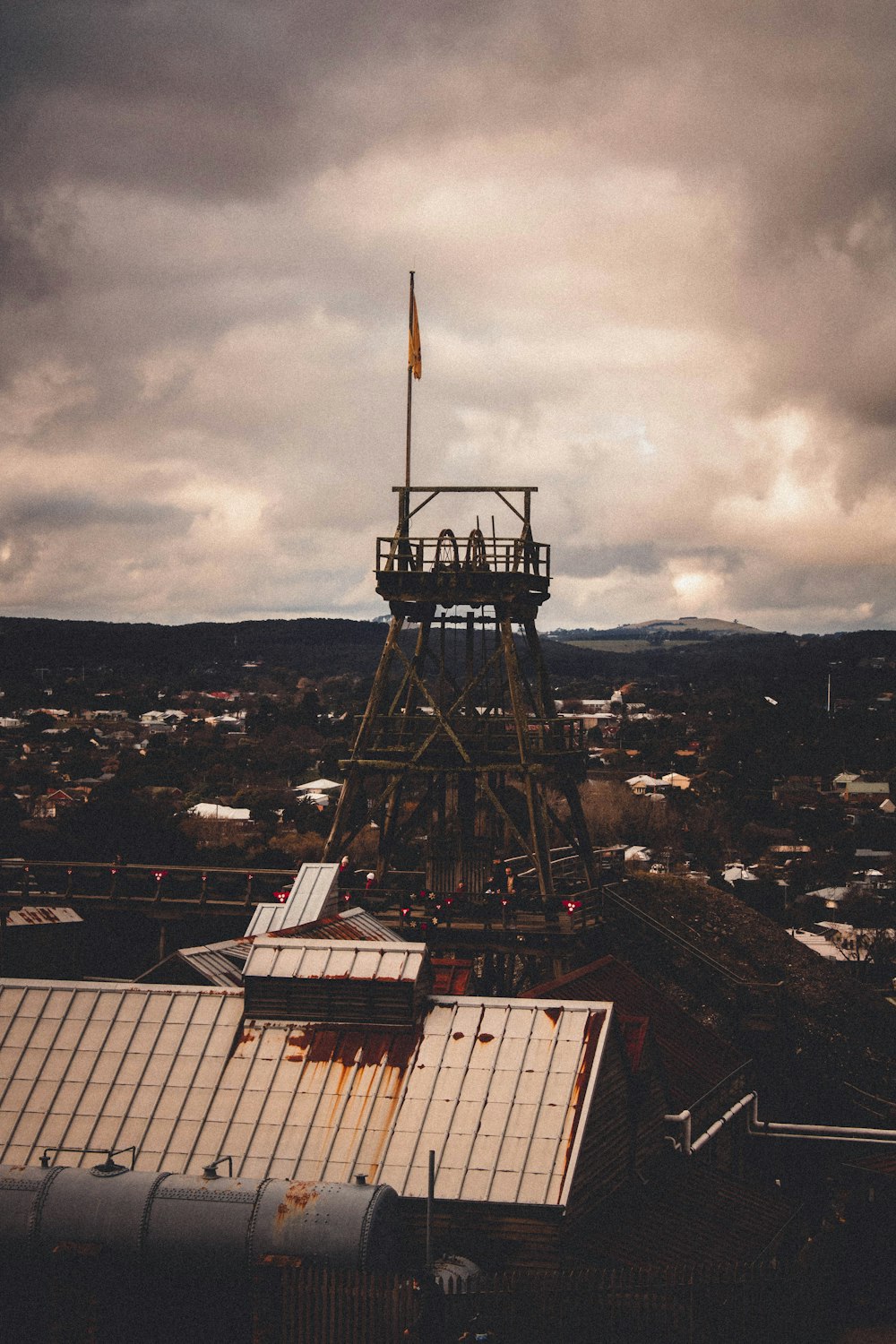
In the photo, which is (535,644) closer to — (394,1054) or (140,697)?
(394,1054)

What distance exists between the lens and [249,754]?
123m

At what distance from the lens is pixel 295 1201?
12.2 m

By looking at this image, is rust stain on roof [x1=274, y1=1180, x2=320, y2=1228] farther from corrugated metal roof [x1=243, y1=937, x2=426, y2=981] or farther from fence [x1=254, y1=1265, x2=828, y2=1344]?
corrugated metal roof [x1=243, y1=937, x2=426, y2=981]

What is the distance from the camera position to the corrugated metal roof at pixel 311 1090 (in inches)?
553

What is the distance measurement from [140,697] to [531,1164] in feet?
596

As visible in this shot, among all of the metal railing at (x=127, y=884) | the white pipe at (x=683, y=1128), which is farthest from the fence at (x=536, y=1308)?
the metal railing at (x=127, y=884)

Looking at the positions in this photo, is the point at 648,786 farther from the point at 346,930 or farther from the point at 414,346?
the point at 346,930

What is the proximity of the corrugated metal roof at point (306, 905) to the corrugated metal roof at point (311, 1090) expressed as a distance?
5.97 metres

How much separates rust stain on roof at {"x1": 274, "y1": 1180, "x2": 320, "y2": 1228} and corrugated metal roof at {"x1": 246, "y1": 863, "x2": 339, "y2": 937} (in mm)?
9631

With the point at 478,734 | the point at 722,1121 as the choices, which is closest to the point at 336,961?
the point at 722,1121

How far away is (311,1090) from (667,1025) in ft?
31.5

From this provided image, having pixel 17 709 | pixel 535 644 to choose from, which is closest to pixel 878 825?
pixel 535 644

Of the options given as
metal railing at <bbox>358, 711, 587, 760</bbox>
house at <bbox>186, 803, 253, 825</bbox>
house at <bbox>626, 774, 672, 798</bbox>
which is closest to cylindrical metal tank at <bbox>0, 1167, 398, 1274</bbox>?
metal railing at <bbox>358, 711, 587, 760</bbox>

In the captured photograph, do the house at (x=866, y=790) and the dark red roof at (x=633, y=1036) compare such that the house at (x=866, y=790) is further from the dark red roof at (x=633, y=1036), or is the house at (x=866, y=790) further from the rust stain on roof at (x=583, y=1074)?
the rust stain on roof at (x=583, y=1074)
